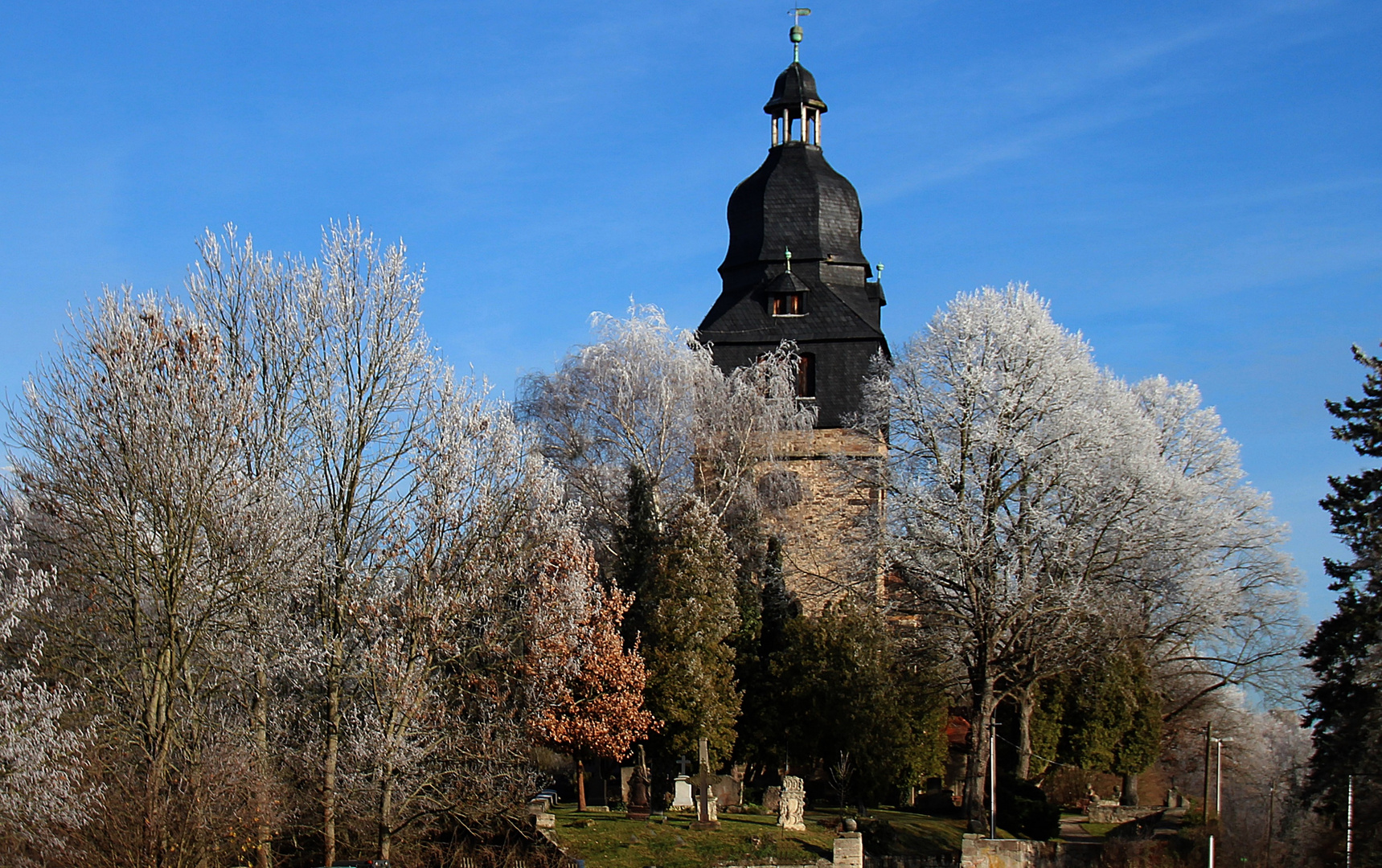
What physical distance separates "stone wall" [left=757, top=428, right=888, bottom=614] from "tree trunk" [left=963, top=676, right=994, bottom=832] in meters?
4.07

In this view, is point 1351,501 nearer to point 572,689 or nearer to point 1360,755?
point 1360,755

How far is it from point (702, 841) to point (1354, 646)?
10.3 m

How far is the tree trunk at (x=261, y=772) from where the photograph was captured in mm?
18281

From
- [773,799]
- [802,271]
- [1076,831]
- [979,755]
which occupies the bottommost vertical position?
[1076,831]

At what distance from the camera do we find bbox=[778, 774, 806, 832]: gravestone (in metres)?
25.2

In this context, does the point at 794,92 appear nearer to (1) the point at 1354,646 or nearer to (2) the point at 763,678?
(2) the point at 763,678

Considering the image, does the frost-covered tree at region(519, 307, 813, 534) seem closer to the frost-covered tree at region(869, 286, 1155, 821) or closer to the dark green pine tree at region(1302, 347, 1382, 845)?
the frost-covered tree at region(869, 286, 1155, 821)

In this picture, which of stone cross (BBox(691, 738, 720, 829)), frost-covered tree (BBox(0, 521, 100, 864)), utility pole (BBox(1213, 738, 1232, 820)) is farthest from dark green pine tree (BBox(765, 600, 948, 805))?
frost-covered tree (BBox(0, 521, 100, 864))

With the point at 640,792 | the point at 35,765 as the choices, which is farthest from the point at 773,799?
the point at 35,765

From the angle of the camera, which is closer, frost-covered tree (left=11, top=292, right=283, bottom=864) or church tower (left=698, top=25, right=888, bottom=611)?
frost-covered tree (left=11, top=292, right=283, bottom=864)

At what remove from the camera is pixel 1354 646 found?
→ 2283 centimetres

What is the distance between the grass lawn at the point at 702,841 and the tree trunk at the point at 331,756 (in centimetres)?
382

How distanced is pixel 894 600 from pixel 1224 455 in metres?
11.8

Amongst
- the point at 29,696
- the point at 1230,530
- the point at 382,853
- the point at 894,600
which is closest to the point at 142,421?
the point at 29,696
